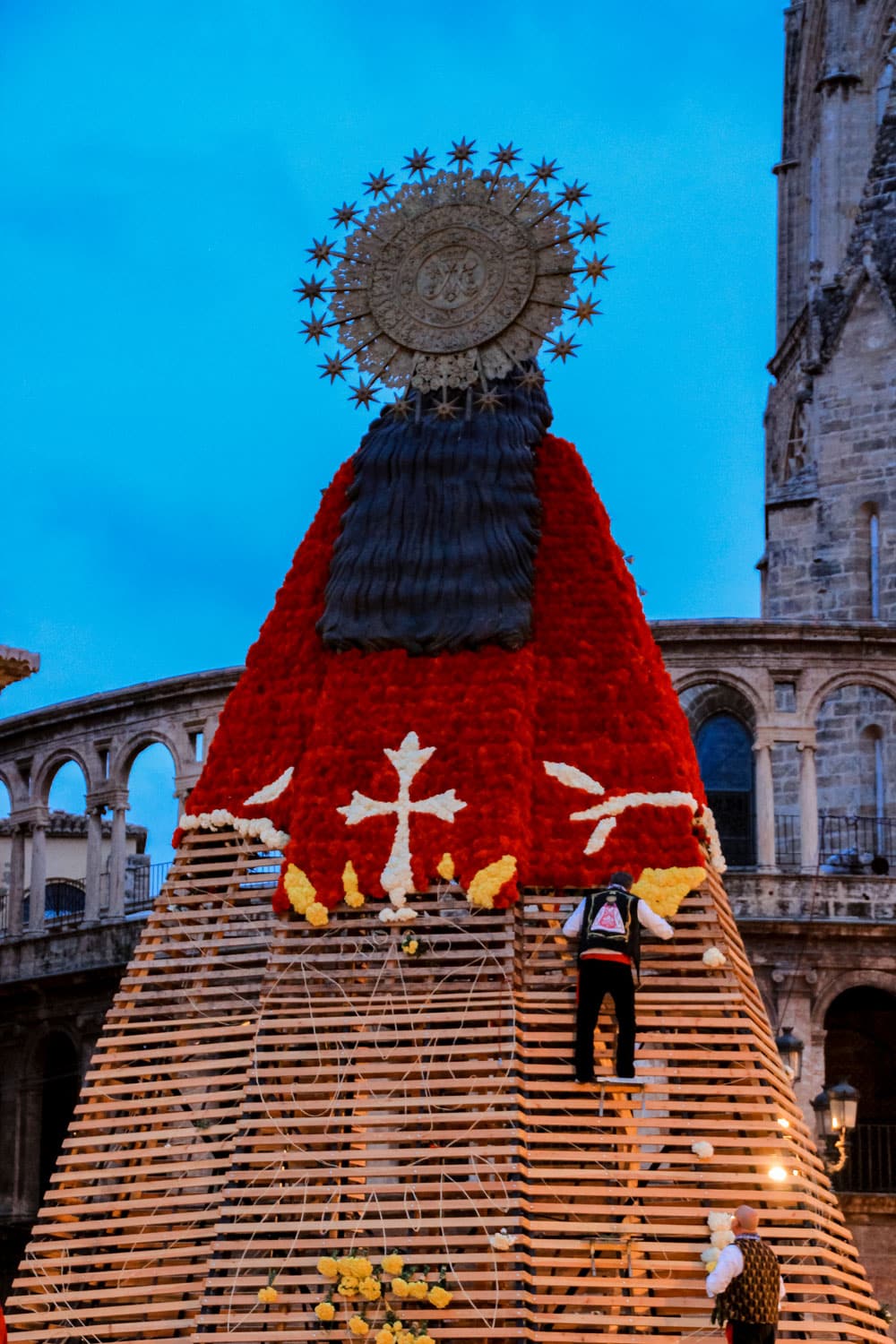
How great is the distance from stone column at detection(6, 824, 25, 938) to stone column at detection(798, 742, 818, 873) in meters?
13.1

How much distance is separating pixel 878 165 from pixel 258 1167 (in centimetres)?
3093

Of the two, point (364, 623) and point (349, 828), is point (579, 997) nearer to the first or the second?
point (349, 828)

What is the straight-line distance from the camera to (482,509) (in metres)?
17.7

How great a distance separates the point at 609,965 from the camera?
51.7ft

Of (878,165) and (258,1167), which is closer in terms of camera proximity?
(258,1167)

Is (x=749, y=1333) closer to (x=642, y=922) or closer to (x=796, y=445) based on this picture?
(x=642, y=922)

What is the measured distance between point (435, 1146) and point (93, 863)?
25007 millimetres

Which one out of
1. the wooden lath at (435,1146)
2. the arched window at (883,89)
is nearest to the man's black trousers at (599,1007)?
the wooden lath at (435,1146)

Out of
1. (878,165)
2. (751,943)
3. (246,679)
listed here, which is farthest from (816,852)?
(246,679)

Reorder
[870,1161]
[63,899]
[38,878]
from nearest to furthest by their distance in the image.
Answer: [870,1161]
[38,878]
[63,899]

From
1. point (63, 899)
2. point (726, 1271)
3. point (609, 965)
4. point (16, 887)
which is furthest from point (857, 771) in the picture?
point (726, 1271)

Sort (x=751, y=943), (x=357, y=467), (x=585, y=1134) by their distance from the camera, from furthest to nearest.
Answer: (x=751, y=943) → (x=357, y=467) → (x=585, y=1134)

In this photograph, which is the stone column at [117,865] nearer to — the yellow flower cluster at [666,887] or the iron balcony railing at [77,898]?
the iron balcony railing at [77,898]

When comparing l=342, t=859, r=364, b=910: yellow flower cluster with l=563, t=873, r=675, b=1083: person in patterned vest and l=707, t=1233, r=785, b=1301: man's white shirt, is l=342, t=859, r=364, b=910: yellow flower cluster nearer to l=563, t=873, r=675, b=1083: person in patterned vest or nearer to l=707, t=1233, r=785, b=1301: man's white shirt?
l=563, t=873, r=675, b=1083: person in patterned vest
